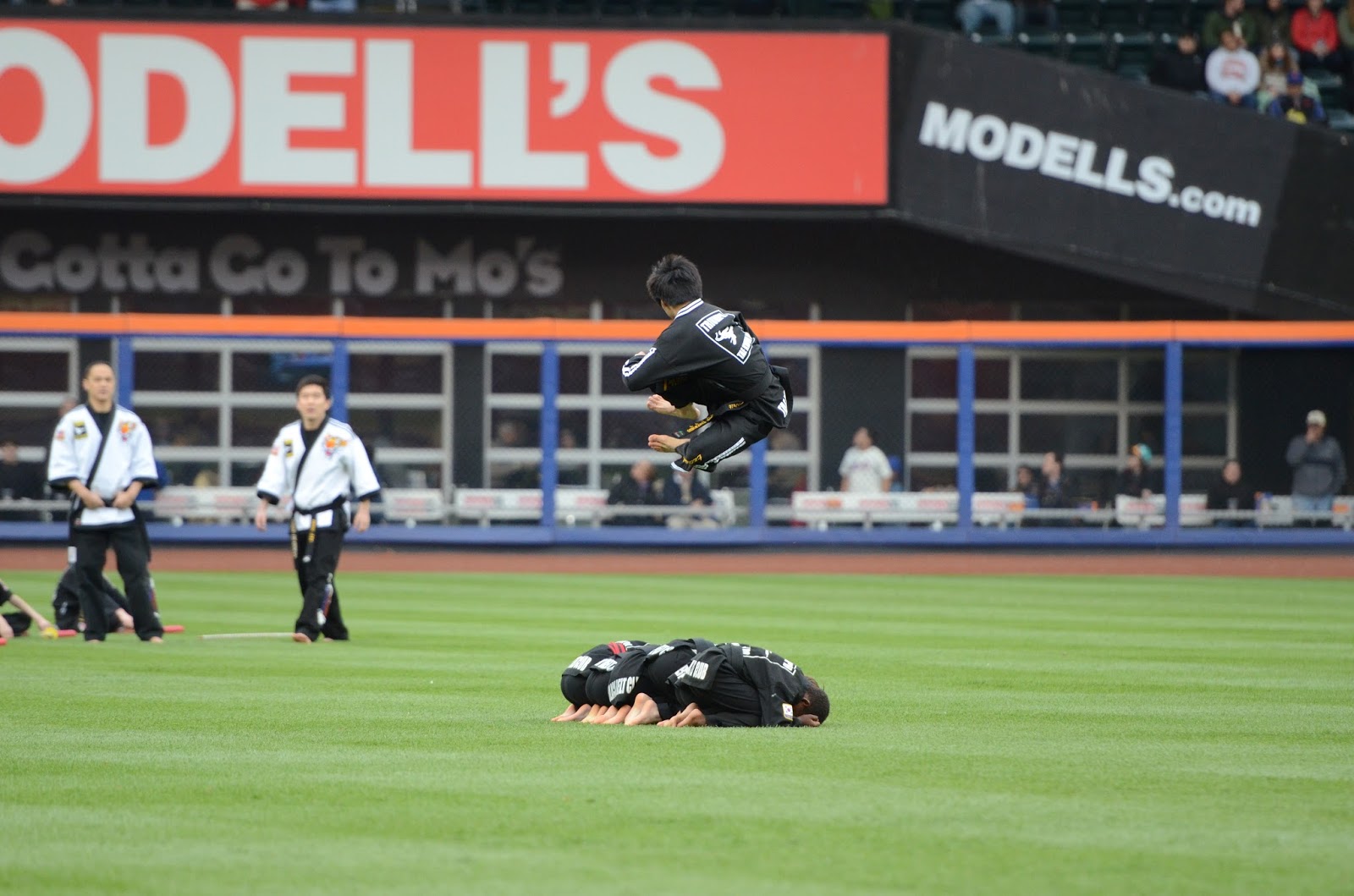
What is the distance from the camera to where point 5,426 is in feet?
79.2

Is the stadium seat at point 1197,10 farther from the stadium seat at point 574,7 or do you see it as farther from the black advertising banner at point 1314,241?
the stadium seat at point 574,7

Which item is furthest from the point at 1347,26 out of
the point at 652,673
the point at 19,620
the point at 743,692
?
the point at 652,673

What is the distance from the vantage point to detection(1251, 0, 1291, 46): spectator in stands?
93.6 feet

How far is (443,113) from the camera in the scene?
26734 millimetres

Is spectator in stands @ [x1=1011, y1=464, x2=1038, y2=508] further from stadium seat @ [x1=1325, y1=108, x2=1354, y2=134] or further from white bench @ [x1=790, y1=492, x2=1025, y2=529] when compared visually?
stadium seat @ [x1=1325, y1=108, x2=1354, y2=134]

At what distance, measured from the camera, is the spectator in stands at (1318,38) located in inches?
1134

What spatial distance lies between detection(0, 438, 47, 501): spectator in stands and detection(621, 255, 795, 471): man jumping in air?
16.1 meters

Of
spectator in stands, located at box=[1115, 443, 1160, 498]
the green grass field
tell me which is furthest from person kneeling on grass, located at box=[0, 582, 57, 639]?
spectator in stands, located at box=[1115, 443, 1160, 498]

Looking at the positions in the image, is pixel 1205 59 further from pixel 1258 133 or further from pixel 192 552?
pixel 192 552

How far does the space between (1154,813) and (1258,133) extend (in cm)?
2322

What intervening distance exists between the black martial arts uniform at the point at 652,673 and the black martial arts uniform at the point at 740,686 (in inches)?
2.1

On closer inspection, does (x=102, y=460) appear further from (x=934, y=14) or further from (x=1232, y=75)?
(x=1232, y=75)

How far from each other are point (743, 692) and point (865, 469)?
54.1ft

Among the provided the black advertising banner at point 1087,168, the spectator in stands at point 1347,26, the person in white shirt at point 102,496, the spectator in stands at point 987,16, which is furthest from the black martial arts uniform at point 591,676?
the spectator in stands at point 1347,26
